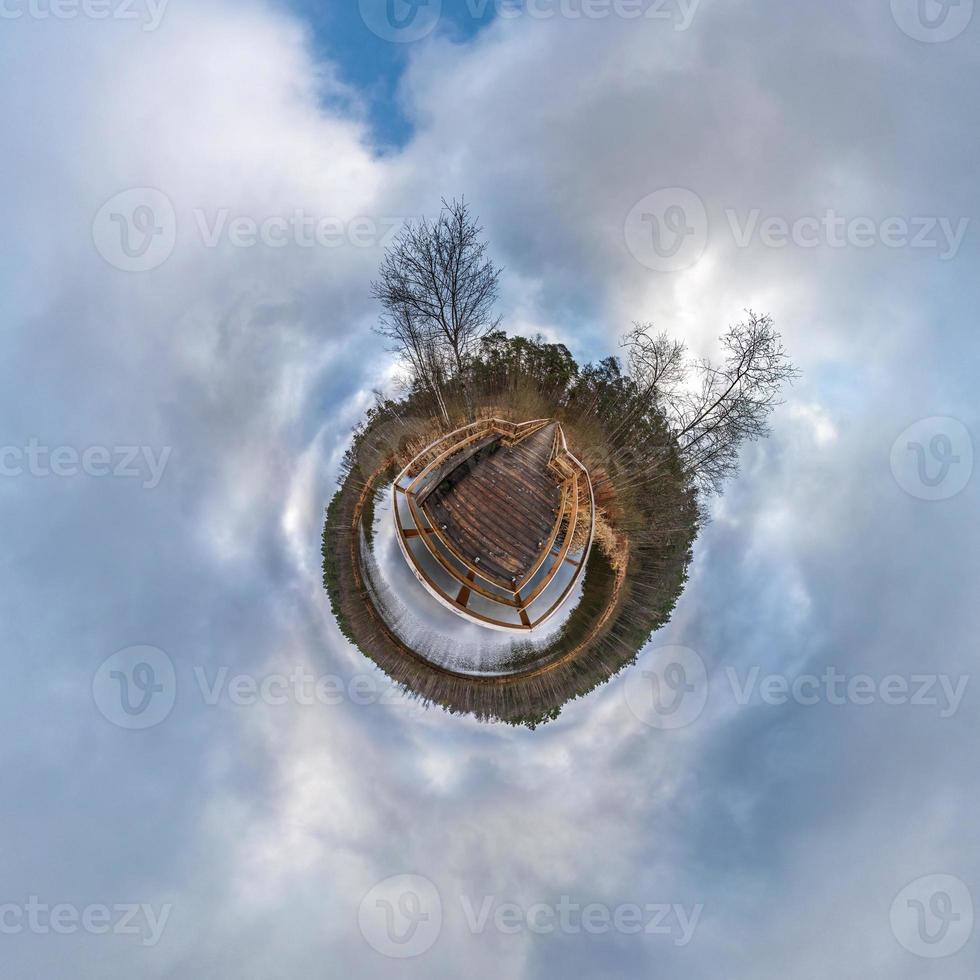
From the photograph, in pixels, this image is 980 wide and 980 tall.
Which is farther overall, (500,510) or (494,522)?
(500,510)

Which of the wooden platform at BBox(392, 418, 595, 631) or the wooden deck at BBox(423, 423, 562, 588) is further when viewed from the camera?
the wooden deck at BBox(423, 423, 562, 588)

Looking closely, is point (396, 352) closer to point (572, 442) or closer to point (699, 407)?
point (572, 442)

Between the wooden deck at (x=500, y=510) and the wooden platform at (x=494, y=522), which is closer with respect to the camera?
the wooden platform at (x=494, y=522)

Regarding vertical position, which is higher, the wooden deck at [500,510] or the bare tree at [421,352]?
the bare tree at [421,352]

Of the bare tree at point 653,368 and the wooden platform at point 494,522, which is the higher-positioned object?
the bare tree at point 653,368

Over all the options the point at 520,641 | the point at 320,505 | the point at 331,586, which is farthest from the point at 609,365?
the point at 331,586

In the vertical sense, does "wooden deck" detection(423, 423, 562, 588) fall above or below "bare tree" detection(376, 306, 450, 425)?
below

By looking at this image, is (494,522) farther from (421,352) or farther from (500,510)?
(421,352)

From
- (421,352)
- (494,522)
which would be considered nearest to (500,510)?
(494,522)
